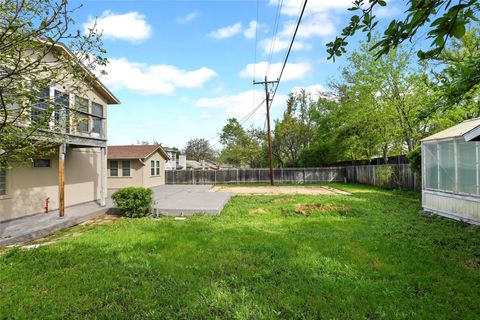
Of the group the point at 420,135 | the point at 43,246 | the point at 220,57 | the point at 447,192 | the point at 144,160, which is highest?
the point at 220,57

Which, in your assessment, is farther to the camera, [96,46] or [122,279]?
[122,279]

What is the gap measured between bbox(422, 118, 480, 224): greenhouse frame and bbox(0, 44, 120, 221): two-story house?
32.7ft

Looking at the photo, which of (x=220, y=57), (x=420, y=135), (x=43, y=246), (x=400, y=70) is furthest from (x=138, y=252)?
(x=400, y=70)

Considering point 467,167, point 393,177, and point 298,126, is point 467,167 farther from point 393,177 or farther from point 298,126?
point 298,126

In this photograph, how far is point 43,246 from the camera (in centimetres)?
550

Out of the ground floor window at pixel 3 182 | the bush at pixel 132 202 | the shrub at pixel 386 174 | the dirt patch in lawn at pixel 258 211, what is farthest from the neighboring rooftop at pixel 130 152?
the shrub at pixel 386 174

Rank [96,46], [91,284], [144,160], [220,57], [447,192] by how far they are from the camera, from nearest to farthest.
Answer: [96,46]
[91,284]
[447,192]
[220,57]
[144,160]

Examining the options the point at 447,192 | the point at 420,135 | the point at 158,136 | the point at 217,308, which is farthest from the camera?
the point at 158,136

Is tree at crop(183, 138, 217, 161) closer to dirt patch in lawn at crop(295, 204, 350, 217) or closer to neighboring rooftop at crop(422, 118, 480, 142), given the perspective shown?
dirt patch in lawn at crop(295, 204, 350, 217)

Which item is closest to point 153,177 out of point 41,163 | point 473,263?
point 41,163

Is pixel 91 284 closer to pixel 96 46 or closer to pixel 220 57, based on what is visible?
pixel 96 46

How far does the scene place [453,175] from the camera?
7.68m

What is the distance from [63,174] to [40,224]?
1.61 metres

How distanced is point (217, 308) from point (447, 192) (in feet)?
27.7
